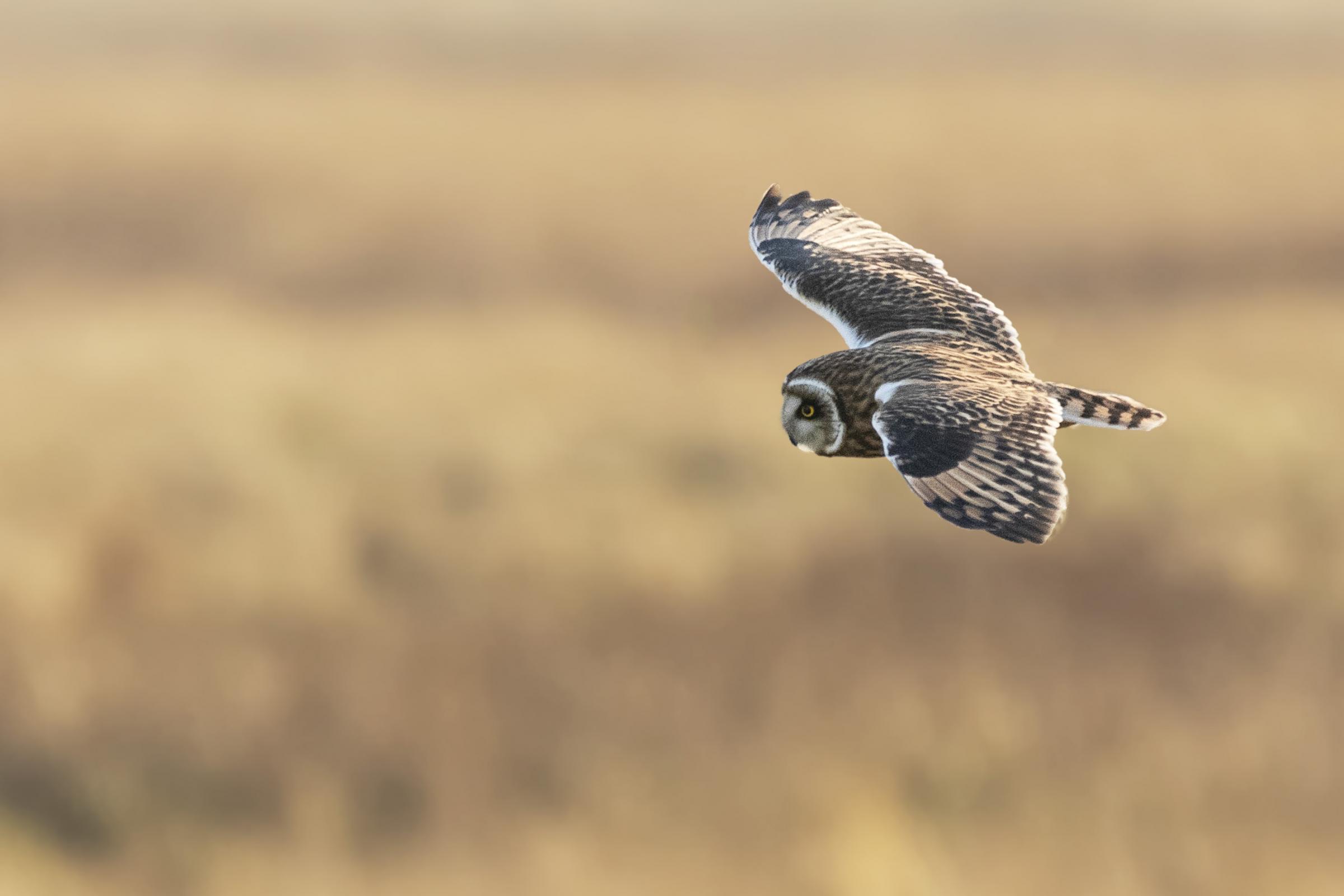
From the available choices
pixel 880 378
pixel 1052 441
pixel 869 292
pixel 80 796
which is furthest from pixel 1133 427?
pixel 80 796

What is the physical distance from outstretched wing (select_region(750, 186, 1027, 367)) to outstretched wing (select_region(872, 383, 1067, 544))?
1099 millimetres

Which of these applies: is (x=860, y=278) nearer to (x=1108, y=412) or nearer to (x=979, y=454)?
(x=1108, y=412)

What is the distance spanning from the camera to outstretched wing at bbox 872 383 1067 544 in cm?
342

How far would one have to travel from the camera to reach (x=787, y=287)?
5.89 meters

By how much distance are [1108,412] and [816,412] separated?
88 centimetres

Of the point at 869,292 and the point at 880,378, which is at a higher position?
the point at 869,292

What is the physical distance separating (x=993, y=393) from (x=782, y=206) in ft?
10.3

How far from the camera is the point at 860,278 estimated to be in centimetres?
606

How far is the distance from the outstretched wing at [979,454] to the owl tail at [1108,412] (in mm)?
78

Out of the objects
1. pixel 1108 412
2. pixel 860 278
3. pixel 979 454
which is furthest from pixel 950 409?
pixel 860 278

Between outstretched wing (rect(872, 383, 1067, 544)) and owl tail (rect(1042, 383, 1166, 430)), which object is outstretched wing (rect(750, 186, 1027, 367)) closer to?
owl tail (rect(1042, 383, 1166, 430))

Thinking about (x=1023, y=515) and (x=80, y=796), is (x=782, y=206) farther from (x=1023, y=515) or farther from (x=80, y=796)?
(x=80, y=796)

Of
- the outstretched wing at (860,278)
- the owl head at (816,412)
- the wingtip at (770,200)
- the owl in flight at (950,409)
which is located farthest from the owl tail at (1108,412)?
the wingtip at (770,200)

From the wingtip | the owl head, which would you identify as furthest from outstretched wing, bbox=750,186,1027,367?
the owl head
